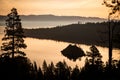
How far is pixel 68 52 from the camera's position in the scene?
644 feet

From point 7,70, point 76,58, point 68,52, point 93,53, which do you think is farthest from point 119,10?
point 68,52

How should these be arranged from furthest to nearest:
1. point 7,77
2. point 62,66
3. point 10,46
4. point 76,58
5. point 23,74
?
point 76,58 < point 62,66 < point 10,46 < point 23,74 < point 7,77

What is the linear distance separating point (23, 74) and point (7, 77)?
3.06 meters

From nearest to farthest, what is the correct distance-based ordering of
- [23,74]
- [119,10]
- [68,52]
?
1. [119,10]
2. [23,74]
3. [68,52]

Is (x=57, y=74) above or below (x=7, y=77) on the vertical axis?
below

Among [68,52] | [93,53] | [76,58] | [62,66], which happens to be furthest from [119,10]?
[68,52]

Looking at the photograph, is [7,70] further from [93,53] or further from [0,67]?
[93,53]

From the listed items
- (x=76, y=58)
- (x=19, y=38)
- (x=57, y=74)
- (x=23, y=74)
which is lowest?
(x=76, y=58)

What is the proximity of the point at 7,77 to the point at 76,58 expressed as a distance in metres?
153

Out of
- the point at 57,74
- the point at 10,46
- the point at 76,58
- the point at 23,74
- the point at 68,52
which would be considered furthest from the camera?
the point at 68,52

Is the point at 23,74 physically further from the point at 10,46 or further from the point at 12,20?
the point at 12,20

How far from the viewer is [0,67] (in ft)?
93.4

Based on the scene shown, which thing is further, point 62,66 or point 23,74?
point 62,66

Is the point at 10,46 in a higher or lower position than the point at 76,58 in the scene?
higher
